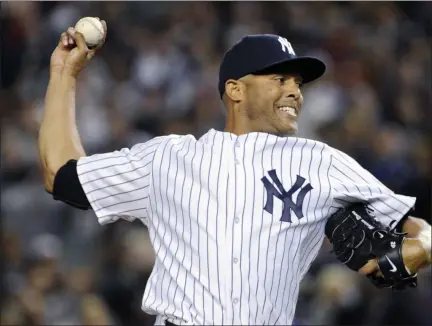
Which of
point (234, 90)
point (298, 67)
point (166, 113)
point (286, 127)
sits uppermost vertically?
point (298, 67)

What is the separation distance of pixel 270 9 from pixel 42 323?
345 cm

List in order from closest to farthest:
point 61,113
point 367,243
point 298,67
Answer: point 367,243
point 61,113
point 298,67

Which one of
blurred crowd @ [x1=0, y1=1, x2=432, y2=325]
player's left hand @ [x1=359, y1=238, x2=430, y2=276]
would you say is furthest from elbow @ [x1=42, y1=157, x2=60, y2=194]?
blurred crowd @ [x1=0, y1=1, x2=432, y2=325]

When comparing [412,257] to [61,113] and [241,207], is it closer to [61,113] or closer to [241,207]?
[241,207]

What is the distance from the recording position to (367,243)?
10.6 feet

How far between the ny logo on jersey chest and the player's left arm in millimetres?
109

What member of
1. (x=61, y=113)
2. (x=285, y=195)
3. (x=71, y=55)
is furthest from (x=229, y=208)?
(x=71, y=55)

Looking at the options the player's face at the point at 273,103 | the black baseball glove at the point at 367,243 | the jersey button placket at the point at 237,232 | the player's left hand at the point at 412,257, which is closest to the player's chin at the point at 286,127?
the player's face at the point at 273,103

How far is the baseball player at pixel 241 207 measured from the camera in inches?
122

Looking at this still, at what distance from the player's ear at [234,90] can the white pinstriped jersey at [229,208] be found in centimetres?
22

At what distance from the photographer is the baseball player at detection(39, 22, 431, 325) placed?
3109mm

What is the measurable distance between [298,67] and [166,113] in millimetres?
4076

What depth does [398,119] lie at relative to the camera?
7.62 metres

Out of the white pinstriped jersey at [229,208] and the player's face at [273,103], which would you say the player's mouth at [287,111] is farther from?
the white pinstriped jersey at [229,208]
